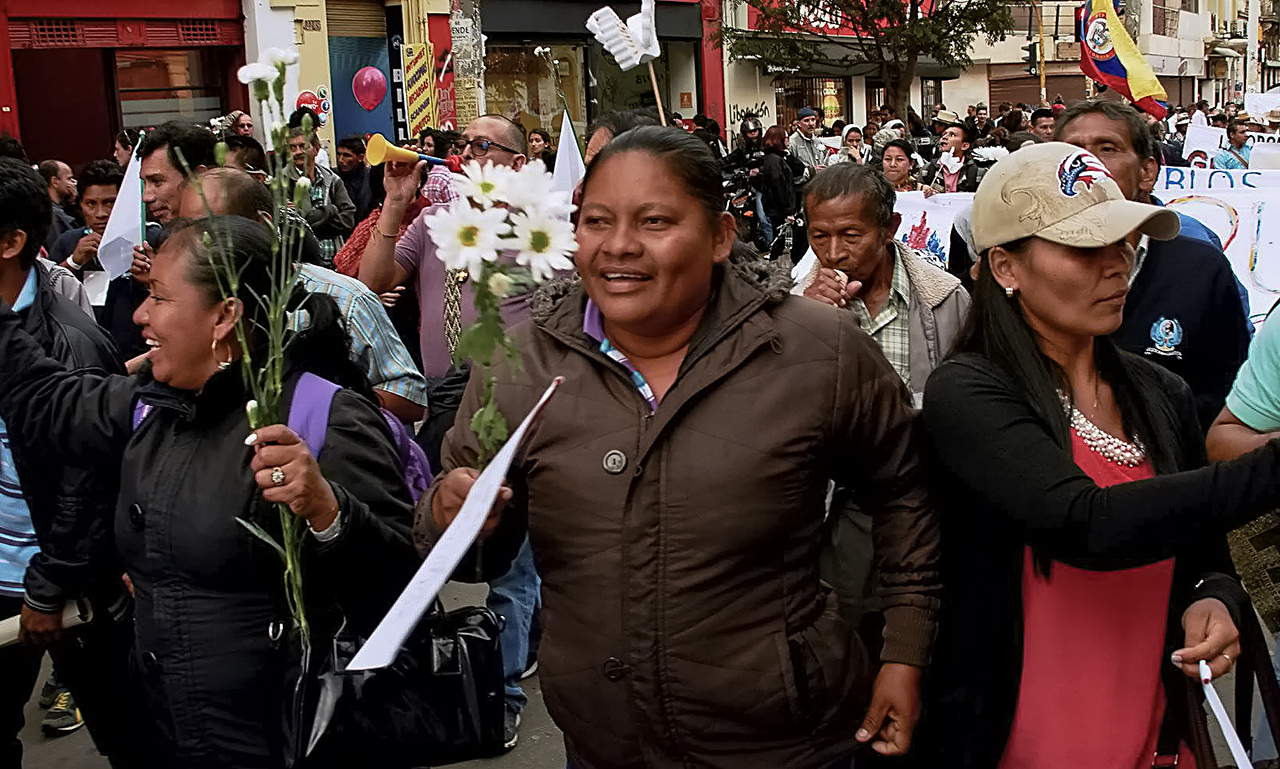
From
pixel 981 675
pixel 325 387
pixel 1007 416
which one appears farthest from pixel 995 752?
pixel 325 387

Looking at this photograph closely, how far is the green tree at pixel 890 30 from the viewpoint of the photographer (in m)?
24.7

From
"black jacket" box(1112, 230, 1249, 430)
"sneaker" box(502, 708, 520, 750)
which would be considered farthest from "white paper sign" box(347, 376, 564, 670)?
"sneaker" box(502, 708, 520, 750)

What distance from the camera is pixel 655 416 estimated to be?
7.13ft

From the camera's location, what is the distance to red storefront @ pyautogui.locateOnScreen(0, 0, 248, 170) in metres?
14.7

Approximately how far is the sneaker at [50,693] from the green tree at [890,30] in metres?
21.2

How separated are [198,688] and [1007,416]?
1575 mm

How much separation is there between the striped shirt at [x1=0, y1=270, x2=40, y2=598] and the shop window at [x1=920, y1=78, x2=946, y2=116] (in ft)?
115

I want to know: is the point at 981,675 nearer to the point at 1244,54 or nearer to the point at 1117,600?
the point at 1117,600

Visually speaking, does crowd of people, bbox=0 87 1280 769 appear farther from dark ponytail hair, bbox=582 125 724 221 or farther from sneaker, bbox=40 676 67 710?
sneaker, bbox=40 676 67 710

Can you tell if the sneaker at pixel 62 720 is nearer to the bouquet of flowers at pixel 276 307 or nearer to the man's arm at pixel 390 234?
the man's arm at pixel 390 234

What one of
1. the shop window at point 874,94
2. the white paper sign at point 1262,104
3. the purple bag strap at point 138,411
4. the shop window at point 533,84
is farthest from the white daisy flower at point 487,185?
the shop window at point 874,94

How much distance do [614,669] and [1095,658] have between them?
77cm

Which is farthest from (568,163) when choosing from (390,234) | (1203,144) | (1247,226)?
(1203,144)

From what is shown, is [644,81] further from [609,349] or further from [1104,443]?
[1104,443]
